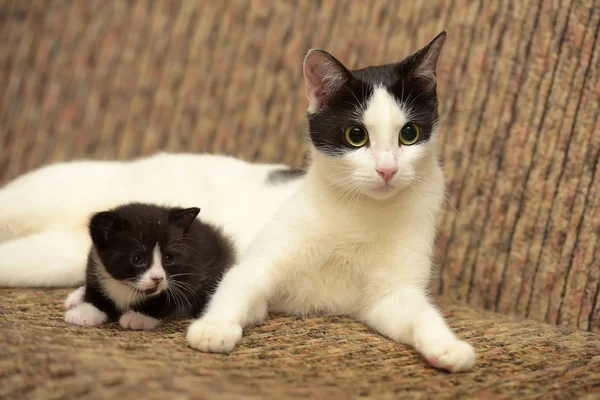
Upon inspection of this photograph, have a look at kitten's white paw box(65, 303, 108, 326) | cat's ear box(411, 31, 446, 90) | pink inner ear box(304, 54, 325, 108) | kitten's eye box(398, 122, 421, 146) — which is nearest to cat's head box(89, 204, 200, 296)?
kitten's white paw box(65, 303, 108, 326)

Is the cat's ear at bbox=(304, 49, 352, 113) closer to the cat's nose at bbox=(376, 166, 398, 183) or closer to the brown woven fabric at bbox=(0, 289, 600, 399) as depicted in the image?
the cat's nose at bbox=(376, 166, 398, 183)

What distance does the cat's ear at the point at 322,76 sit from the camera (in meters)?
1.57

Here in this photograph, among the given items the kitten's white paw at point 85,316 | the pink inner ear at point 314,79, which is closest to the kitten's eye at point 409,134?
the pink inner ear at point 314,79

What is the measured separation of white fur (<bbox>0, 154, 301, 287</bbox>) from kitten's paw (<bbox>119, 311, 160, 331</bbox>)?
1.41 feet

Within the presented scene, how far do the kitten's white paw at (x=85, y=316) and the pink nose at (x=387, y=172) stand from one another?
80 centimetres

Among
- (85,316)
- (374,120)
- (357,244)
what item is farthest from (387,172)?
(85,316)

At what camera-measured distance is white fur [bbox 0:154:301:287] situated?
1.88m

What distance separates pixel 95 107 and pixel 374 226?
1.75 meters

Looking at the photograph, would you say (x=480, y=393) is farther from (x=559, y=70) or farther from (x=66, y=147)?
(x=66, y=147)

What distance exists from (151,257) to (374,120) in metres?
0.66

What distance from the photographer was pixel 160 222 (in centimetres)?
158

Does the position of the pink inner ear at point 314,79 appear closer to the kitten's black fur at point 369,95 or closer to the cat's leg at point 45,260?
the kitten's black fur at point 369,95

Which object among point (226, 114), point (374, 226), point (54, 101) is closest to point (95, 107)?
point (54, 101)

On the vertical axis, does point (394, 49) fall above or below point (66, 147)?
above
